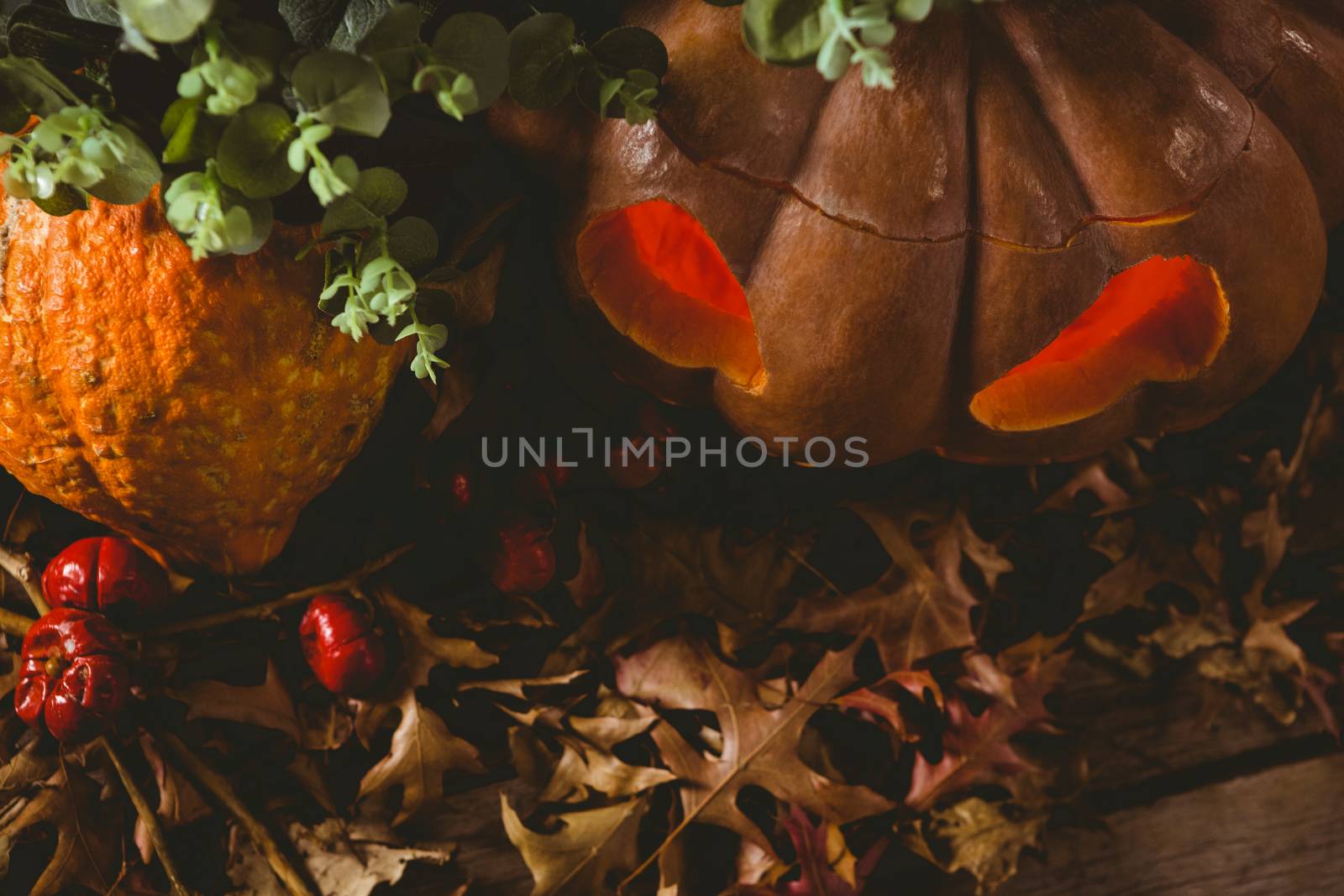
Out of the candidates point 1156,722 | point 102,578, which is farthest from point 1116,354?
point 102,578

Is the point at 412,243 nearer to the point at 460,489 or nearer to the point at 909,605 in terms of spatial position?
the point at 460,489

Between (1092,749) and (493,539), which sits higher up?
(493,539)

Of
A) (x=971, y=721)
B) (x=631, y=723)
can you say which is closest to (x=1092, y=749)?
(x=971, y=721)

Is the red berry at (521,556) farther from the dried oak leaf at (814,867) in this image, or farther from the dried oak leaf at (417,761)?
the dried oak leaf at (814,867)

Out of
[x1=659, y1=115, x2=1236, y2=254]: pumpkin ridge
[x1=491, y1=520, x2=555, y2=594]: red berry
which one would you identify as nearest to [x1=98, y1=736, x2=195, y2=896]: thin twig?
[x1=491, y1=520, x2=555, y2=594]: red berry

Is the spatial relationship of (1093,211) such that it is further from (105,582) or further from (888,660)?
(105,582)

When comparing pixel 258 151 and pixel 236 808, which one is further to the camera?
pixel 236 808

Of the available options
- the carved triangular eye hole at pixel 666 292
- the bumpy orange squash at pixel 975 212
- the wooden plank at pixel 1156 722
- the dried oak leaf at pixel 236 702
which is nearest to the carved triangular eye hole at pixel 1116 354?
the bumpy orange squash at pixel 975 212
